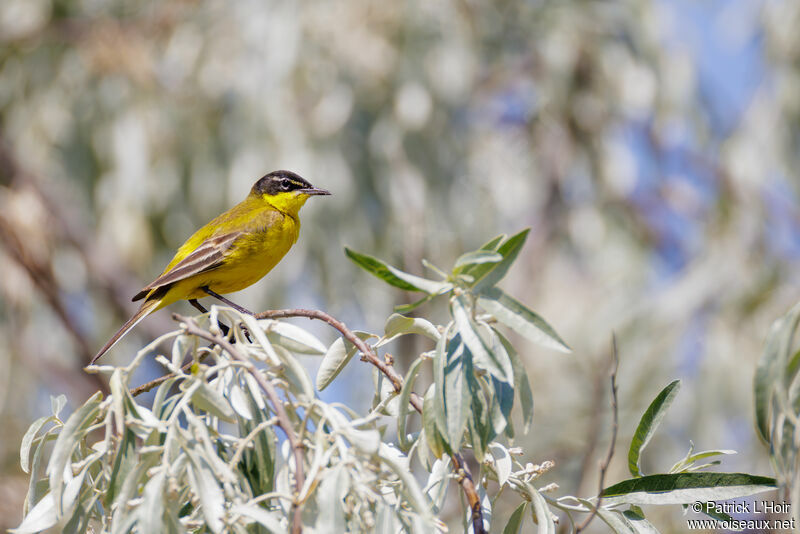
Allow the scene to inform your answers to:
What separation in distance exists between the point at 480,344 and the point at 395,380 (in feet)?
1.06

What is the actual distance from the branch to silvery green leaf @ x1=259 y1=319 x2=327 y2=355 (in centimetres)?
4

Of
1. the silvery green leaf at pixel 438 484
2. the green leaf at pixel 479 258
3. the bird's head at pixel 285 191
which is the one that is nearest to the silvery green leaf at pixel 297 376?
the silvery green leaf at pixel 438 484

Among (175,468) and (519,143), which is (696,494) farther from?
(519,143)

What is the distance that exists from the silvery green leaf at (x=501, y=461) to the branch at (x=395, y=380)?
0.06m

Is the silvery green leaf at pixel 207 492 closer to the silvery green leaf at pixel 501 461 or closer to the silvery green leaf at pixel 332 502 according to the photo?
the silvery green leaf at pixel 332 502

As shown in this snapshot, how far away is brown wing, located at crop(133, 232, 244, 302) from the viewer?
11.4 ft

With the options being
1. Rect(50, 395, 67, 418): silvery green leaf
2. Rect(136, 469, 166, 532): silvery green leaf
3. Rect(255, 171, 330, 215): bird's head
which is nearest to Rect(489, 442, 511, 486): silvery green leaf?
Rect(136, 469, 166, 532): silvery green leaf

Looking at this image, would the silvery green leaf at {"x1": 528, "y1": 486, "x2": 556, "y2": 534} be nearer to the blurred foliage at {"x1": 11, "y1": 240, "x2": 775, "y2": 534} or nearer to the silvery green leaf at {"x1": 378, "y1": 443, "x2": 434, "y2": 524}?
the blurred foliage at {"x1": 11, "y1": 240, "x2": 775, "y2": 534}

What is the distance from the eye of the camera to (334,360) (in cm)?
214

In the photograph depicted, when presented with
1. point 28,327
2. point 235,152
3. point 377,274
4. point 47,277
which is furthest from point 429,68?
point 377,274

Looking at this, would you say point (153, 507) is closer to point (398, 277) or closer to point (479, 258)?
point (398, 277)

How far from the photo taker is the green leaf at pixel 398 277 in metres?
1.74

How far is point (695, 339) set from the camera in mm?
6230

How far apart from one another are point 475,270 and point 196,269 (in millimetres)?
2079
